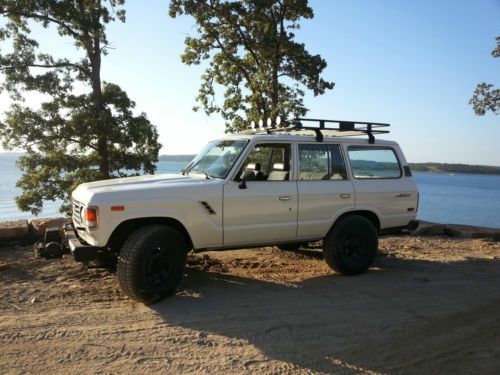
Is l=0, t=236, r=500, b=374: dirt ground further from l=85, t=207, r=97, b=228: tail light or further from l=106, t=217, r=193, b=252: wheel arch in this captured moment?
l=85, t=207, r=97, b=228: tail light

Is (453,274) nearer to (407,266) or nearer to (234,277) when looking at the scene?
(407,266)

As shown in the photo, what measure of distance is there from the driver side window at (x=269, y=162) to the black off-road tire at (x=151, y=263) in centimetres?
141

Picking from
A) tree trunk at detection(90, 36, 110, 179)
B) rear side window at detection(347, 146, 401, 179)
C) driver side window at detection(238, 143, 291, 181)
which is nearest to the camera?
driver side window at detection(238, 143, 291, 181)

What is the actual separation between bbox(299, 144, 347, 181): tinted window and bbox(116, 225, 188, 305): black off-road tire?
2085 millimetres

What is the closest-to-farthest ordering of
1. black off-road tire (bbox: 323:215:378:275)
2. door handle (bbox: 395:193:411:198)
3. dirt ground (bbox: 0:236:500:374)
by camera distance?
dirt ground (bbox: 0:236:500:374)
black off-road tire (bbox: 323:215:378:275)
door handle (bbox: 395:193:411:198)

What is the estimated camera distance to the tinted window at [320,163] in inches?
241

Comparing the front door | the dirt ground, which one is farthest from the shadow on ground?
the front door

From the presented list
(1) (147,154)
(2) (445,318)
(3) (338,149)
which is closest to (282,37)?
(1) (147,154)

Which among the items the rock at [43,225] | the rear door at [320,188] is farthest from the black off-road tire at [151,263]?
the rock at [43,225]

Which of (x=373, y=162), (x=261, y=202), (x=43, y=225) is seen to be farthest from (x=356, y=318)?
(x=43, y=225)

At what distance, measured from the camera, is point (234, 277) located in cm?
617

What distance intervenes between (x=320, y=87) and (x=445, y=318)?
14.7 metres

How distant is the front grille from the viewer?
501cm

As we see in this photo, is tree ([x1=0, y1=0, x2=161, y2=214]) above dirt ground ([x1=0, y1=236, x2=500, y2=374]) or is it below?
above
